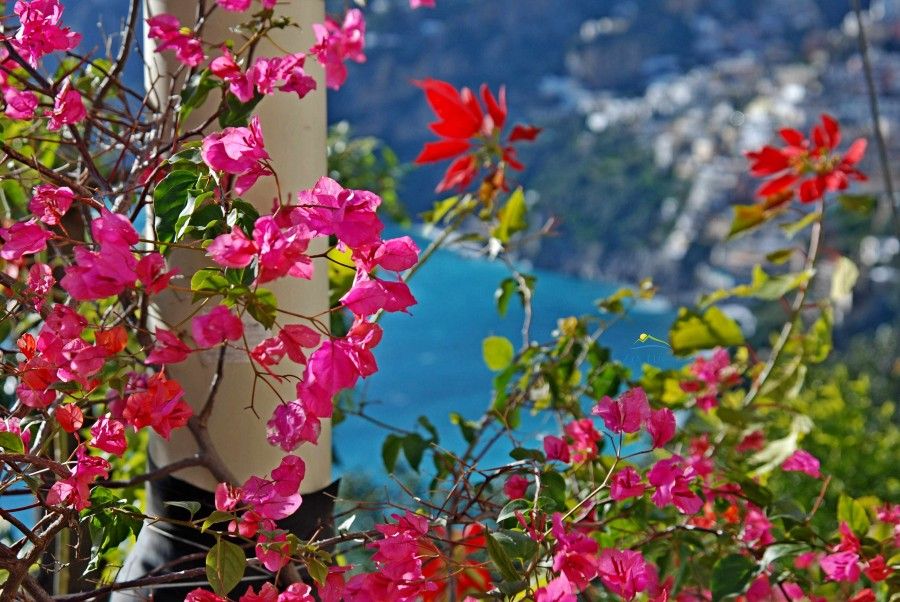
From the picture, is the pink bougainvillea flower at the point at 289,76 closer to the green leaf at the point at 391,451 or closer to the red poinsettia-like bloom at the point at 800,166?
the green leaf at the point at 391,451

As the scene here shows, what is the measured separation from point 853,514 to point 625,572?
0.87 ft

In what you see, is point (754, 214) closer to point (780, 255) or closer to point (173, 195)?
point (780, 255)

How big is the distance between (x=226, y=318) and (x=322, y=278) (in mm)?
259

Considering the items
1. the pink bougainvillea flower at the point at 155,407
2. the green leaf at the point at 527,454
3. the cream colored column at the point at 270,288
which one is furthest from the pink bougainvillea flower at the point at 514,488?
the pink bougainvillea flower at the point at 155,407

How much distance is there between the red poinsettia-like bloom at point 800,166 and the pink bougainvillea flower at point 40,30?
0.58 m

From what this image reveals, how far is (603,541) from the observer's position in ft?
2.42

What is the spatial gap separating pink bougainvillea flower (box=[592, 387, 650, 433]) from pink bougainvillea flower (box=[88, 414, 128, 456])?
0.23 metres

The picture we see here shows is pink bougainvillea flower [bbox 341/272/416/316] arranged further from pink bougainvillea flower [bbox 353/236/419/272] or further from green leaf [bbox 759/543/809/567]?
green leaf [bbox 759/543/809/567]

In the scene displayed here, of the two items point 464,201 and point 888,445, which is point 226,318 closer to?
point 464,201

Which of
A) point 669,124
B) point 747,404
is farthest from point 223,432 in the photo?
point 669,124

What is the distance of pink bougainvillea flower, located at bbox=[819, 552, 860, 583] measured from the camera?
60 centimetres

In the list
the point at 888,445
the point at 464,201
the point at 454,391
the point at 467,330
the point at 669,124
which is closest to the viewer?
the point at 464,201

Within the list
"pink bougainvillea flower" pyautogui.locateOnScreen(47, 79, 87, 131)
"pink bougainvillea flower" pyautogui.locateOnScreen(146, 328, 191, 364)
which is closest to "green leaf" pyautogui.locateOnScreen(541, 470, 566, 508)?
"pink bougainvillea flower" pyautogui.locateOnScreen(146, 328, 191, 364)

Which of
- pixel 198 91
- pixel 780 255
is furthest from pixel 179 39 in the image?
pixel 780 255
